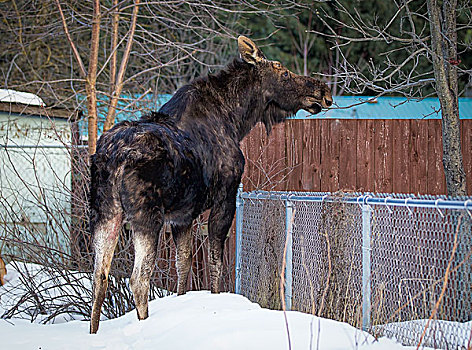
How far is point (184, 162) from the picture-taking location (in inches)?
199

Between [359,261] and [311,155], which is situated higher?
[311,155]

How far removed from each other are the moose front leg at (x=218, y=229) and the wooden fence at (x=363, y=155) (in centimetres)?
309

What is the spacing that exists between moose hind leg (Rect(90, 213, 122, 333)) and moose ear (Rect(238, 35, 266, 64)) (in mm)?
2295

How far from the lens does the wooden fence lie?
339 inches

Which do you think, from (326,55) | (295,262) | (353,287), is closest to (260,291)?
(295,262)

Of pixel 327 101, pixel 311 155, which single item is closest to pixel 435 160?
pixel 311 155

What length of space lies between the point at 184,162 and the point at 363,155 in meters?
4.33

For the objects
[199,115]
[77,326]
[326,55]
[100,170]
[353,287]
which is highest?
[326,55]

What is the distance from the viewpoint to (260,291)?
6.50 meters

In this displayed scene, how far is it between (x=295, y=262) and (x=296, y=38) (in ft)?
56.9

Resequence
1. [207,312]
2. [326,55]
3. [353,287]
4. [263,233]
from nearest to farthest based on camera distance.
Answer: [207,312] < [353,287] < [263,233] < [326,55]

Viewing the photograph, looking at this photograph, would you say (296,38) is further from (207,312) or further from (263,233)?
(207,312)

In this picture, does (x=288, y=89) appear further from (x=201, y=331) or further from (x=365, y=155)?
(x=201, y=331)

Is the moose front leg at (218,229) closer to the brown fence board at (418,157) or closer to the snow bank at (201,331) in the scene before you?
the snow bank at (201,331)
